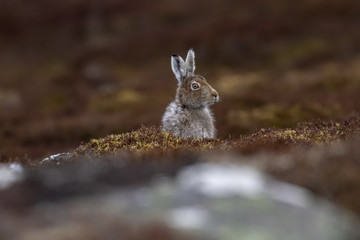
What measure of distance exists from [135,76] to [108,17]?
13.6m

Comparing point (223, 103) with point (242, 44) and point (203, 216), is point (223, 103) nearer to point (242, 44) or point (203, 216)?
point (242, 44)

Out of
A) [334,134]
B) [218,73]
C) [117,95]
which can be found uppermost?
[218,73]

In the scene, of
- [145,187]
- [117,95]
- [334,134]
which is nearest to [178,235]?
[145,187]

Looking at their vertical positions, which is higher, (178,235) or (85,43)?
(85,43)

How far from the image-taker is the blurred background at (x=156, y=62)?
29438 mm

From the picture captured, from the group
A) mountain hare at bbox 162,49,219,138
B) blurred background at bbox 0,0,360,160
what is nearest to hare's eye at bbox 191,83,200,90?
mountain hare at bbox 162,49,219,138

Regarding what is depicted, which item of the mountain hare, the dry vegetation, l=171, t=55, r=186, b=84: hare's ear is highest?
the dry vegetation

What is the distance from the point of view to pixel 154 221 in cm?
559

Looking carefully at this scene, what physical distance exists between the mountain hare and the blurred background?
9.34 m

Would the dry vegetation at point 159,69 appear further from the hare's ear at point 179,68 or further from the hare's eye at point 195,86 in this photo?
the hare's ear at point 179,68

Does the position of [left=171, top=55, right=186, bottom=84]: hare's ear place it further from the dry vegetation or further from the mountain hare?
the dry vegetation

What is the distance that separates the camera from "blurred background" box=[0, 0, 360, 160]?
96.6 feet

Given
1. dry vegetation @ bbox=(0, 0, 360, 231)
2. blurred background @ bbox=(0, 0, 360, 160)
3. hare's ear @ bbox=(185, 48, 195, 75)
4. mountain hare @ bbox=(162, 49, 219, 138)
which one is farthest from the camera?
blurred background @ bbox=(0, 0, 360, 160)

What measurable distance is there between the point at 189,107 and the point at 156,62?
30.3 m
